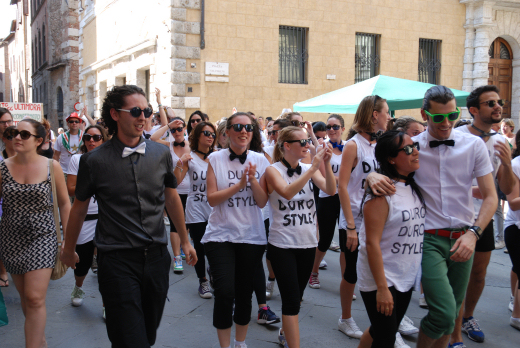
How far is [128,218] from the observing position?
2809mm

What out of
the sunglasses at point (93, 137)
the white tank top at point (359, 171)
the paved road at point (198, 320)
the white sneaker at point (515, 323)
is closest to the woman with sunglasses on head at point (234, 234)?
the paved road at point (198, 320)

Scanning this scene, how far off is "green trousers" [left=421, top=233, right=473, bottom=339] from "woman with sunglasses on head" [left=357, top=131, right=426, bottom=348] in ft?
0.28

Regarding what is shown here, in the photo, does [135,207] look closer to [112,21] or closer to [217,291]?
[217,291]

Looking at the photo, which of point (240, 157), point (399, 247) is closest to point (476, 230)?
point (399, 247)

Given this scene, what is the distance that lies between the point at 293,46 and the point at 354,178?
11720mm

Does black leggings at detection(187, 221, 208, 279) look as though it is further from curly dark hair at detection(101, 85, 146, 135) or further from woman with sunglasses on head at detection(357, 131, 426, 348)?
woman with sunglasses on head at detection(357, 131, 426, 348)

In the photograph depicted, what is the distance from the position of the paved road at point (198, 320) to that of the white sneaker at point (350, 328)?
4 centimetres

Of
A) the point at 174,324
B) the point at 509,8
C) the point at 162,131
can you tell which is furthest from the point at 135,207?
the point at 509,8

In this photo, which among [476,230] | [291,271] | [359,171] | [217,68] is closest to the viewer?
[476,230]

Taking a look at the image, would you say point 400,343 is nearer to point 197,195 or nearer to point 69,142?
point 197,195

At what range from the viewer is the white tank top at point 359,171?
4.20m

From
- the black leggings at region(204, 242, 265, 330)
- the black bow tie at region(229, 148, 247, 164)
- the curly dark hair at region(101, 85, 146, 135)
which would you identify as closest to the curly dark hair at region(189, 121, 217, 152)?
the black bow tie at region(229, 148, 247, 164)

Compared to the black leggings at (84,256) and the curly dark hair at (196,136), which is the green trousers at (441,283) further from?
the black leggings at (84,256)

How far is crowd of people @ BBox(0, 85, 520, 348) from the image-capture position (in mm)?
2836
